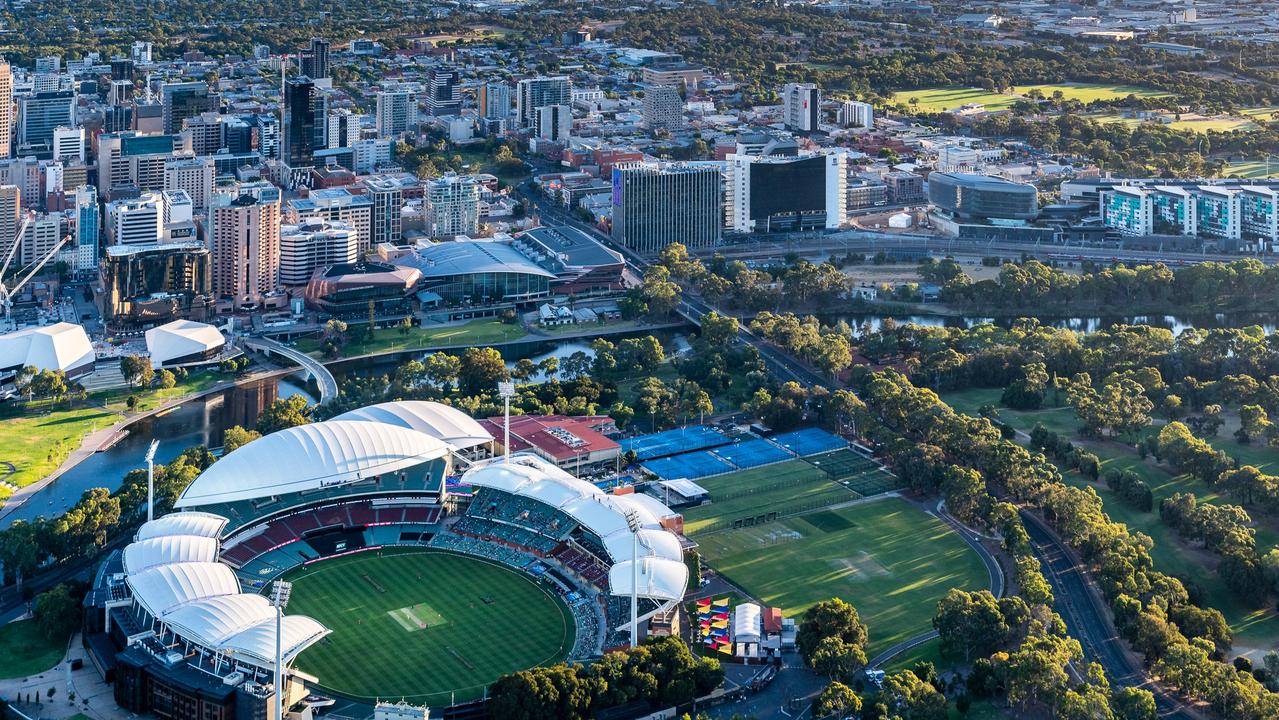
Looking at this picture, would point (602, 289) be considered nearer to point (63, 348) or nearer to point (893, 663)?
point (63, 348)

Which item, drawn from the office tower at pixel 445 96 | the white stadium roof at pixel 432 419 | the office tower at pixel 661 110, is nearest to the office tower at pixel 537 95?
the office tower at pixel 661 110

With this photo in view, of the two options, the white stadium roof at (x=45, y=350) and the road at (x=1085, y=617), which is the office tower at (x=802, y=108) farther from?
the road at (x=1085, y=617)

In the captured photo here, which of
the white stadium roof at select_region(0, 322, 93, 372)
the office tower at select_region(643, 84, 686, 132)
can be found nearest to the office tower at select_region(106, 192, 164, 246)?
the white stadium roof at select_region(0, 322, 93, 372)

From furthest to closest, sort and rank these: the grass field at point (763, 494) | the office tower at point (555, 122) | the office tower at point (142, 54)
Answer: the office tower at point (142, 54) → the office tower at point (555, 122) → the grass field at point (763, 494)

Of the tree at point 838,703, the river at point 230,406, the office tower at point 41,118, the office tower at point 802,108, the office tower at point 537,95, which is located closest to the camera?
the tree at point 838,703

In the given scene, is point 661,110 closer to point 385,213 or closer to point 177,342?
point 385,213

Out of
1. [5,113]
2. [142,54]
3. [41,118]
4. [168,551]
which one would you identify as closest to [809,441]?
[168,551]
